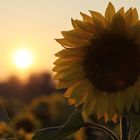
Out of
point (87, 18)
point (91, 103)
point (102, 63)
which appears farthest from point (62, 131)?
point (87, 18)

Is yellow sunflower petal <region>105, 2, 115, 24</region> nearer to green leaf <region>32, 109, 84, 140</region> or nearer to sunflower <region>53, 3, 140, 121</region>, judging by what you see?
sunflower <region>53, 3, 140, 121</region>

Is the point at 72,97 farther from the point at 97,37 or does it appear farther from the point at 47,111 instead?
the point at 47,111

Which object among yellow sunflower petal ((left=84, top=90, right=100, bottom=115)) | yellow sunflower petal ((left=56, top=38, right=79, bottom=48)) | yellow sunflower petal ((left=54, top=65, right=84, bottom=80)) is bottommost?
yellow sunflower petal ((left=84, top=90, right=100, bottom=115))

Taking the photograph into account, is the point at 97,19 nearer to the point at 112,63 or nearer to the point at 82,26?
the point at 82,26

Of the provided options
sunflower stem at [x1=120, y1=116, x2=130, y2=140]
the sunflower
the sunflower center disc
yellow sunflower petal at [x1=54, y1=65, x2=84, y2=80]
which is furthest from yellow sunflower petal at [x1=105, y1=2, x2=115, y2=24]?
sunflower stem at [x1=120, y1=116, x2=130, y2=140]

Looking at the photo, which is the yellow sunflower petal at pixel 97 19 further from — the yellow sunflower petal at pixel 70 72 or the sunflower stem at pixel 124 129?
the sunflower stem at pixel 124 129

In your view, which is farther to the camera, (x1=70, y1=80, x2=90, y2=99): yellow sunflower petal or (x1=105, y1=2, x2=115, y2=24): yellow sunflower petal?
(x1=70, y1=80, x2=90, y2=99): yellow sunflower petal

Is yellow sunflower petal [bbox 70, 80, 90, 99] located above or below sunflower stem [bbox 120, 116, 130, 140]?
above
